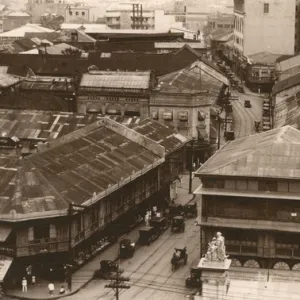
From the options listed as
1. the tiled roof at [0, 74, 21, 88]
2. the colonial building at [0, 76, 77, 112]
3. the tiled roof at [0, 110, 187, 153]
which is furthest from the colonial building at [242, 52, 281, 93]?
the tiled roof at [0, 110, 187, 153]

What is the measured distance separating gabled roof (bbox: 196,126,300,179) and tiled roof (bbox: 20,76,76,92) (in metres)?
52.9

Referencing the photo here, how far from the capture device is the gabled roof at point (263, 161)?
62.5 m

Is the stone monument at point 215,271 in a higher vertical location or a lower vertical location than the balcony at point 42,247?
higher

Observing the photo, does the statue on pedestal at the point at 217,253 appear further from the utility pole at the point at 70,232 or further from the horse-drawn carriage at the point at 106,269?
the utility pole at the point at 70,232

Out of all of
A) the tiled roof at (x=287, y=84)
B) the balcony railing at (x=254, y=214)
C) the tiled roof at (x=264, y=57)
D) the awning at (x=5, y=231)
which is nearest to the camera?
the awning at (x=5, y=231)

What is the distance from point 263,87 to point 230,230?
9877 cm

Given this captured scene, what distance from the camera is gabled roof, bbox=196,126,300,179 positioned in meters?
62.5

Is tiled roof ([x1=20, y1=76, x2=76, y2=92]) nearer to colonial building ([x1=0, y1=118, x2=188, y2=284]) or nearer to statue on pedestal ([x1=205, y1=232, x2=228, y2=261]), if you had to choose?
colonial building ([x1=0, y1=118, x2=188, y2=284])

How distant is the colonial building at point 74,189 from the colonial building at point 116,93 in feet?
69.5

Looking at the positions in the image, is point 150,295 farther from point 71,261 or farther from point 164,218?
point 164,218

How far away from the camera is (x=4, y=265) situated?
61.4m

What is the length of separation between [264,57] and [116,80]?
201 ft

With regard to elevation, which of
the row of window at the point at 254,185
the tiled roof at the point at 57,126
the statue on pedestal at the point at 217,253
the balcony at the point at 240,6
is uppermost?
the balcony at the point at 240,6

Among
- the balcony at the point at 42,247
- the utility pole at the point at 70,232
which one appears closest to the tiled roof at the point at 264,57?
the utility pole at the point at 70,232
